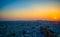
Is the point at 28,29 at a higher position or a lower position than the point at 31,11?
lower

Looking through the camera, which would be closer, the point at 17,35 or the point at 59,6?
the point at 17,35

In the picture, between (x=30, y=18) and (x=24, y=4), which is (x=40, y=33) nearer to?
(x=30, y=18)

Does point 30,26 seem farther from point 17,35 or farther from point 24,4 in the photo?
point 24,4

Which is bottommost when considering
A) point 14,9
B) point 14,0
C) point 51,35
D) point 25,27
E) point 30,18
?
point 51,35

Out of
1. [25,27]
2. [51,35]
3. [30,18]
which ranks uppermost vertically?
[30,18]

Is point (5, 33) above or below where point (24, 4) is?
below

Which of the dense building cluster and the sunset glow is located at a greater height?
the sunset glow

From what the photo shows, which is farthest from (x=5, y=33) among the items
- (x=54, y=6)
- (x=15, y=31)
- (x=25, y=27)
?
(x=54, y=6)

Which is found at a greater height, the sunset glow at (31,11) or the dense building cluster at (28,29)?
the sunset glow at (31,11)

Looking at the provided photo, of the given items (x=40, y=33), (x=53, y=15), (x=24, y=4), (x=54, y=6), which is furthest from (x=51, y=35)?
(x=24, y=4)
